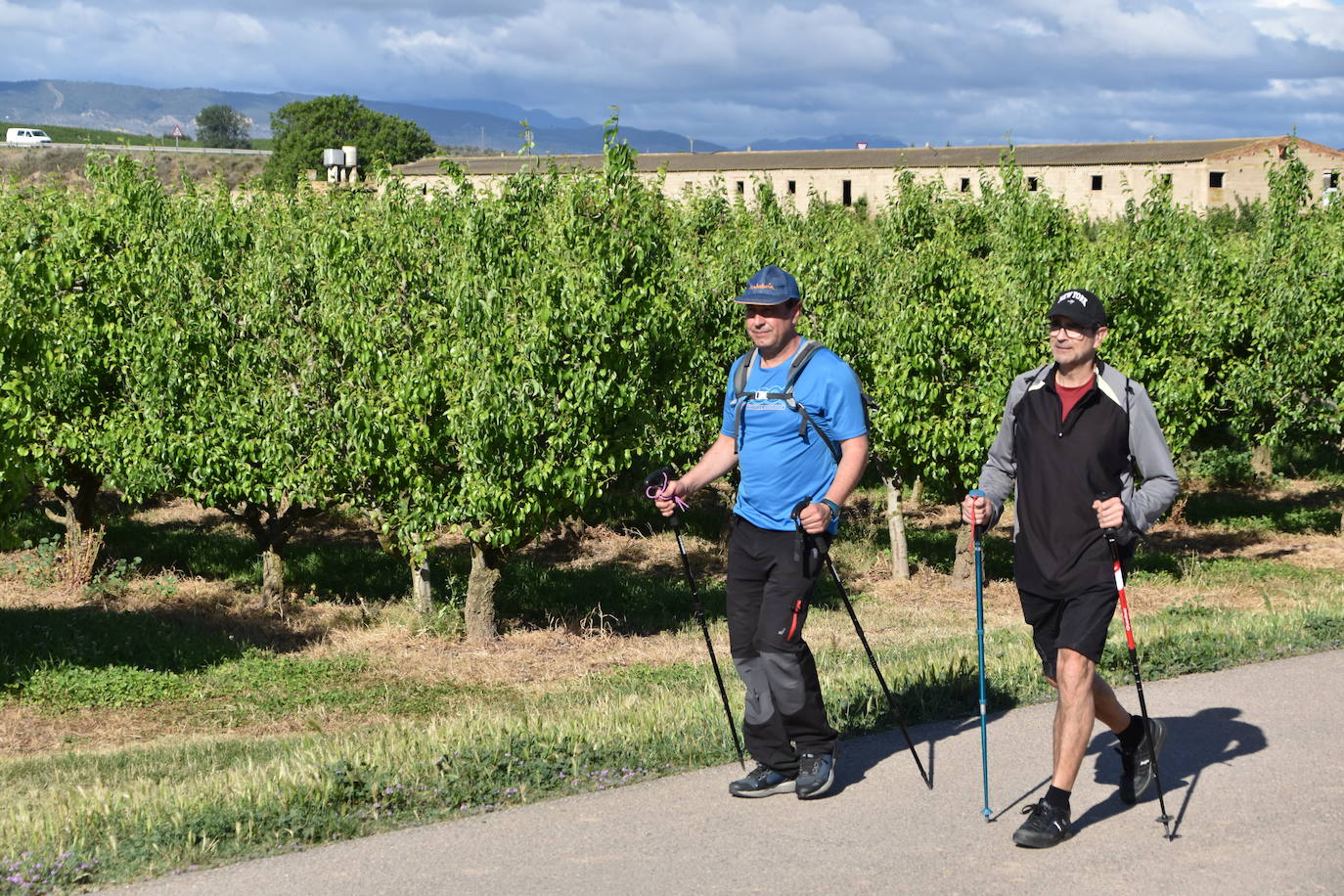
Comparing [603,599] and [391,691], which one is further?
[603,599]

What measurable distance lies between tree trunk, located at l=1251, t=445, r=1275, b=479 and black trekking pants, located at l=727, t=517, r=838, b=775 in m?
30.9

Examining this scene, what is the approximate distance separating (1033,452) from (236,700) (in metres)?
11.7

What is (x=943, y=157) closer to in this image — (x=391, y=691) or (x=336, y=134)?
(x=336, y=134)

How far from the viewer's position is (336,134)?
11075 cm

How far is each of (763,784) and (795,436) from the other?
63.3 inches

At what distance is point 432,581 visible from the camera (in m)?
23.3

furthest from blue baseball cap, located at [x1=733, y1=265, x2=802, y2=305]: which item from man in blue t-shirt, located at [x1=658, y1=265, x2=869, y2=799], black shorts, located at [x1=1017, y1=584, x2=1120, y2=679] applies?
black shorts, located at [x1=1017, y1=584, x2=1120, y2=679]

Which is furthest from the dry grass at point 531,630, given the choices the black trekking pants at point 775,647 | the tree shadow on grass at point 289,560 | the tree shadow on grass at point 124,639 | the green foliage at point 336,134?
the green foliage at point 336,134

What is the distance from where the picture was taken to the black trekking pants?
6254 mm

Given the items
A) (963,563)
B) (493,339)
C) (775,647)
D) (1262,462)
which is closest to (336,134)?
(1262,462)

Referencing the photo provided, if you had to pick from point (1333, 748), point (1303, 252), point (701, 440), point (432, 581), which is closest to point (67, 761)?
point (1333, 748)

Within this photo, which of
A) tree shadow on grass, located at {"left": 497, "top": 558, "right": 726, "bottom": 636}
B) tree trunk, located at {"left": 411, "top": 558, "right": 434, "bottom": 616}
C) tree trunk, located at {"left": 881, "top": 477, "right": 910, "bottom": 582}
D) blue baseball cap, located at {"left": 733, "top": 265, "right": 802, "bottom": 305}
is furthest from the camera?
tree trunk, located at {"left": 881, "top": 477, "right": 910, "bottom": 582}

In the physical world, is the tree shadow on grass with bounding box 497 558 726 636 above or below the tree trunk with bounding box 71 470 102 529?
below

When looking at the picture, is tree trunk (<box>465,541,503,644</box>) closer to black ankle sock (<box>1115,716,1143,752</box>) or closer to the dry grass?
the dry grass
